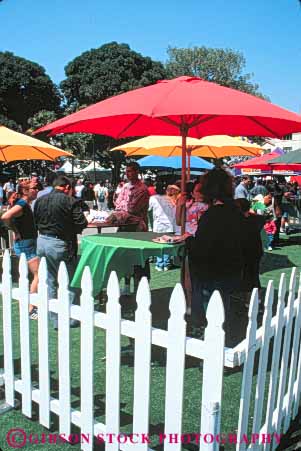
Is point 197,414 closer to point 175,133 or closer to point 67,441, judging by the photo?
point 67,441

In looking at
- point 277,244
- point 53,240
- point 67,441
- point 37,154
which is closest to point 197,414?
point 67,441

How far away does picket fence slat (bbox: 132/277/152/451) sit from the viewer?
7.11ft

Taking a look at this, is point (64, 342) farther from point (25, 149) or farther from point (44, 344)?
point (25, 149)

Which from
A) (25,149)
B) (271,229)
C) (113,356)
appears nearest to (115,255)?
(113,356)

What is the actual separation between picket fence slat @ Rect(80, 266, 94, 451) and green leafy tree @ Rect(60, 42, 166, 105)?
30399 mm

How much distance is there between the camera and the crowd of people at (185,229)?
336 centimetres

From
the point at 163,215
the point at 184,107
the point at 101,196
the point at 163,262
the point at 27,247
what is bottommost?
the point at 163,262

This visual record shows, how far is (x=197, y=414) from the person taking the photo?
2938 millimetres

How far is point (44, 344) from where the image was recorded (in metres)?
2.69

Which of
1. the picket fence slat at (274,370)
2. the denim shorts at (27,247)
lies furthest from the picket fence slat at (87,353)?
the denim shorts at (27,247)

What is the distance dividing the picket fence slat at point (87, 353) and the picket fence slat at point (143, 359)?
333mm

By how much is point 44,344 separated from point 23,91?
3573cm

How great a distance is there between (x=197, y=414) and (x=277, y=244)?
8778mm

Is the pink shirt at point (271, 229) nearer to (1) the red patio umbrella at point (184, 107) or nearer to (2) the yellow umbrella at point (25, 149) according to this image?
(2) the yellow umbrella at point (25, 149)
